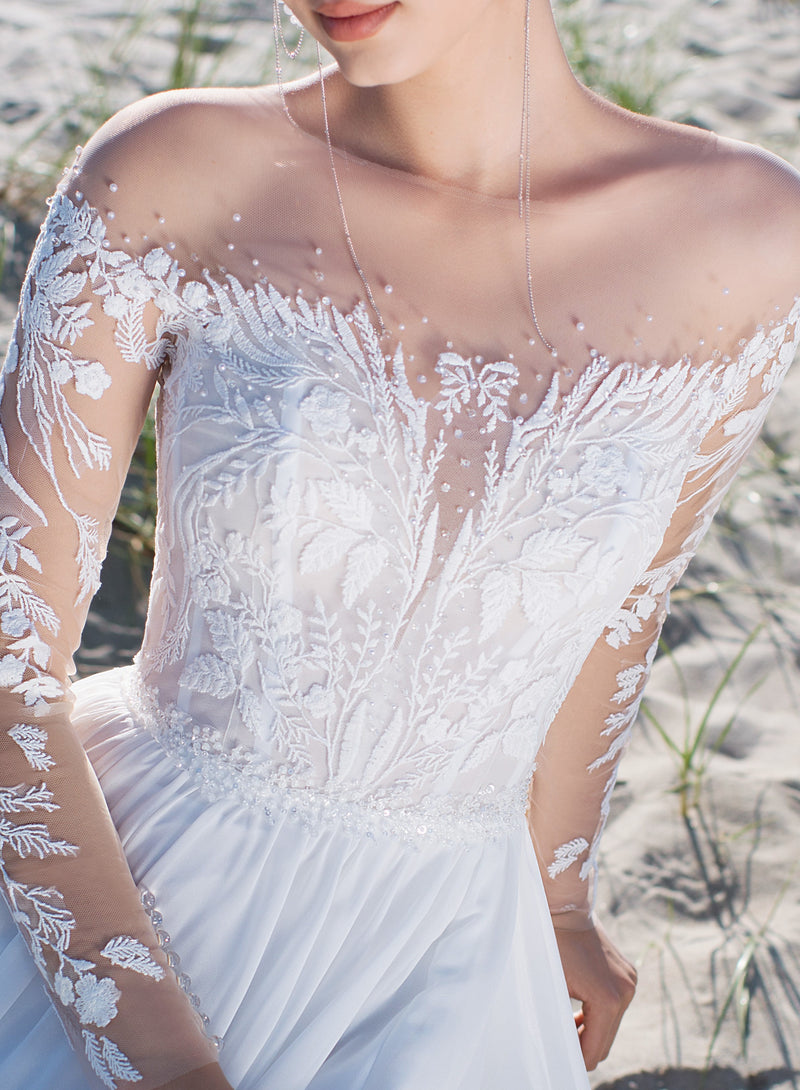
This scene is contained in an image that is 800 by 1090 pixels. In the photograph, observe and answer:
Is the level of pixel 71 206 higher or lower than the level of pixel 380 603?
higher

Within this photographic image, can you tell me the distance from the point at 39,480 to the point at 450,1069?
Answer: 0.74m

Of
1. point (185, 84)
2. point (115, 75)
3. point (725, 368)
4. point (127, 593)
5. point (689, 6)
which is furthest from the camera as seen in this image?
point (689, 6)

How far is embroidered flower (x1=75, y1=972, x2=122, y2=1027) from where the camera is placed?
43.4 inches

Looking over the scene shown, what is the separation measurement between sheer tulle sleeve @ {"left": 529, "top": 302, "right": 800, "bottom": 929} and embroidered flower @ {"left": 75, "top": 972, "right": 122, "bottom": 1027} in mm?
619

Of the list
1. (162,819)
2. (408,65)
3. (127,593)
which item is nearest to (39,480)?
(162,819)

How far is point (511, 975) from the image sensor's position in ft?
4.16

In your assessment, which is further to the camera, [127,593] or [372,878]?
[127,593]

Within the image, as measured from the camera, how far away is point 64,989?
1.12 meters

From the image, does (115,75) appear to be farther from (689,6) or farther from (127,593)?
(689,6)

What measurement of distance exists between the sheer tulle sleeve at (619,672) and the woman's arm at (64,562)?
57 centimetres

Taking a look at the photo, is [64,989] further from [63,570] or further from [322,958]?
[63,570]

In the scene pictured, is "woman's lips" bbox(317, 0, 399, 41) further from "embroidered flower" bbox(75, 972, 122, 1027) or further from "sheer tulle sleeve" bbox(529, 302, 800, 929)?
"embroidered flower" bbox(75, 972, 122, 1027)

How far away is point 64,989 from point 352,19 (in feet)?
3.21

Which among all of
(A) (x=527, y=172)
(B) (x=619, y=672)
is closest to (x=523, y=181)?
(A) (x=527, y=172)
